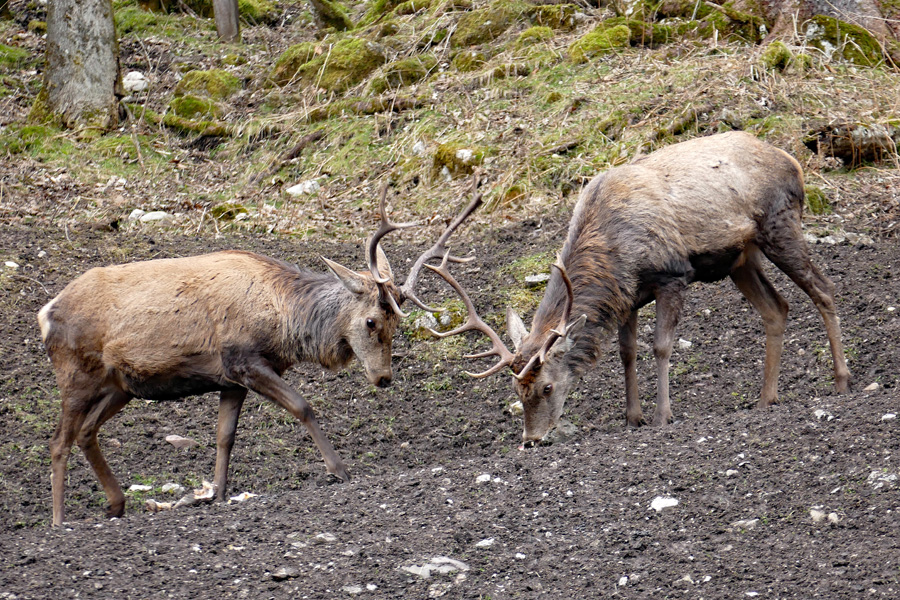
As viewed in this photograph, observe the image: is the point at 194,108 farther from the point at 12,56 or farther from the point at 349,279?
the point at 349,279

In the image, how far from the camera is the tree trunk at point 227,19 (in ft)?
58.7

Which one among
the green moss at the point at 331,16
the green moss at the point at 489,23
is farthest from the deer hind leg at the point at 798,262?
the green moss at the point at 331,16

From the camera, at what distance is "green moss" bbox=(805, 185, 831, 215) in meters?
10.2

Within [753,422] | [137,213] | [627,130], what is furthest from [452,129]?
[753,422]

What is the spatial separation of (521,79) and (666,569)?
33.8 feet

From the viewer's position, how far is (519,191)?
11.7 m

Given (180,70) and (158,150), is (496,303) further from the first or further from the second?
(180,70)

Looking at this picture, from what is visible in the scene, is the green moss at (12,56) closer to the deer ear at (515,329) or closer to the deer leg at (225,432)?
the deer leg at (225,432)

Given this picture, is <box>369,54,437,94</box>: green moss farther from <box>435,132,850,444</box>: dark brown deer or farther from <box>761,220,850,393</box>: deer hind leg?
<box>761,220,850,393</box>: deer hind leg

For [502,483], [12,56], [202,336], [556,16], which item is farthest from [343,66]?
[502,483]

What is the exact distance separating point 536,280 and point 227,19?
435 inches

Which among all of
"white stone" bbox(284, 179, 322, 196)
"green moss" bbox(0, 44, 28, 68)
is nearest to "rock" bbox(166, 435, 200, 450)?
"white stone" bbox(284, 179, 322, 196)

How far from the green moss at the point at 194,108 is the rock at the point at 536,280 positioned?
7756 mm

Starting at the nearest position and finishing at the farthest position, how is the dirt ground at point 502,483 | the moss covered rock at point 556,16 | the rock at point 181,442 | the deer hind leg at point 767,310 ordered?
the dirt ground at point 502,483 < the deer hind leg at point 767,310 < the rock at point 181,442 < the moss covered rock at point 556,16
